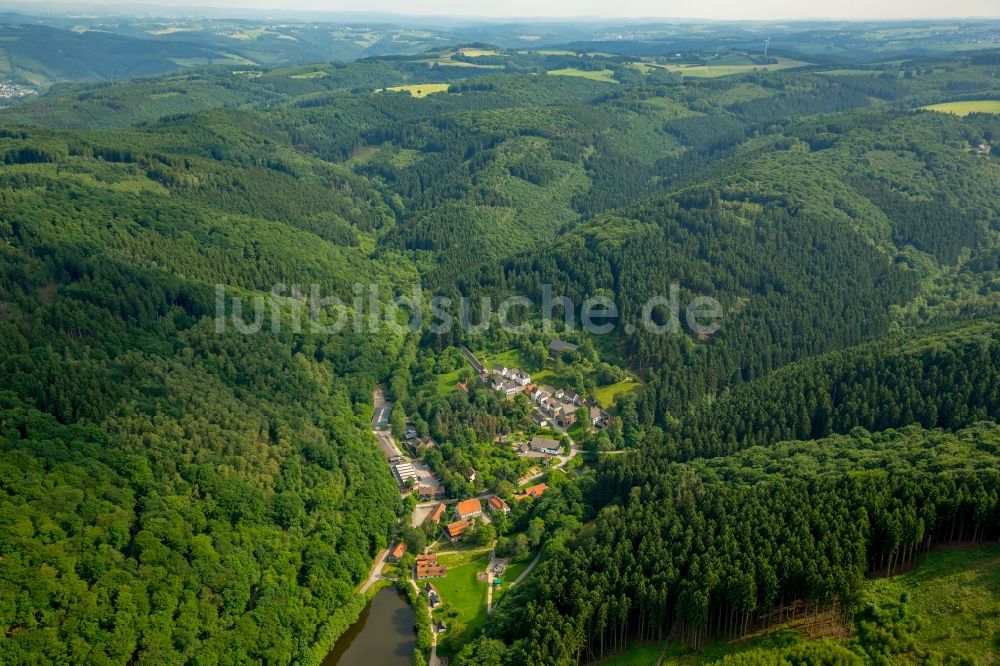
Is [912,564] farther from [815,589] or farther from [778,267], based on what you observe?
[778,267]

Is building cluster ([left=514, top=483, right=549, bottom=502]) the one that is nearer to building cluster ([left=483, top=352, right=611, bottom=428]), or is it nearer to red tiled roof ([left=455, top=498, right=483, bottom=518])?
red tiled roof ([left=455, top=498, right=483, bottom=518])

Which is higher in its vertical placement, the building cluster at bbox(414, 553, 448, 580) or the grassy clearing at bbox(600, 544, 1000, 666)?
the grassy clearing at bbox(600, 544, 1000, 666)

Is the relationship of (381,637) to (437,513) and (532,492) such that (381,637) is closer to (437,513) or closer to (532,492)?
(437,513)

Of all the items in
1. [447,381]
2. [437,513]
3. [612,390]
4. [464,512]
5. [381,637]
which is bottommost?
[381,637]

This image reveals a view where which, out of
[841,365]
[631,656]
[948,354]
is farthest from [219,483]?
[948,354]

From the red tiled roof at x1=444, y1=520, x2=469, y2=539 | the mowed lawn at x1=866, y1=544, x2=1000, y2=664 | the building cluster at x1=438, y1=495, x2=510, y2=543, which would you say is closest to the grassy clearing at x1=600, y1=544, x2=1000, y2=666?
the mowed lawn at x1=866, y1=544, x2=1000, y2=664

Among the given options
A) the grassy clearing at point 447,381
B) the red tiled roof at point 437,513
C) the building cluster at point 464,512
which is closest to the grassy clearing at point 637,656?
the building cluster at point 464,512

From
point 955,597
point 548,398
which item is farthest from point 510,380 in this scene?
point 955,597
